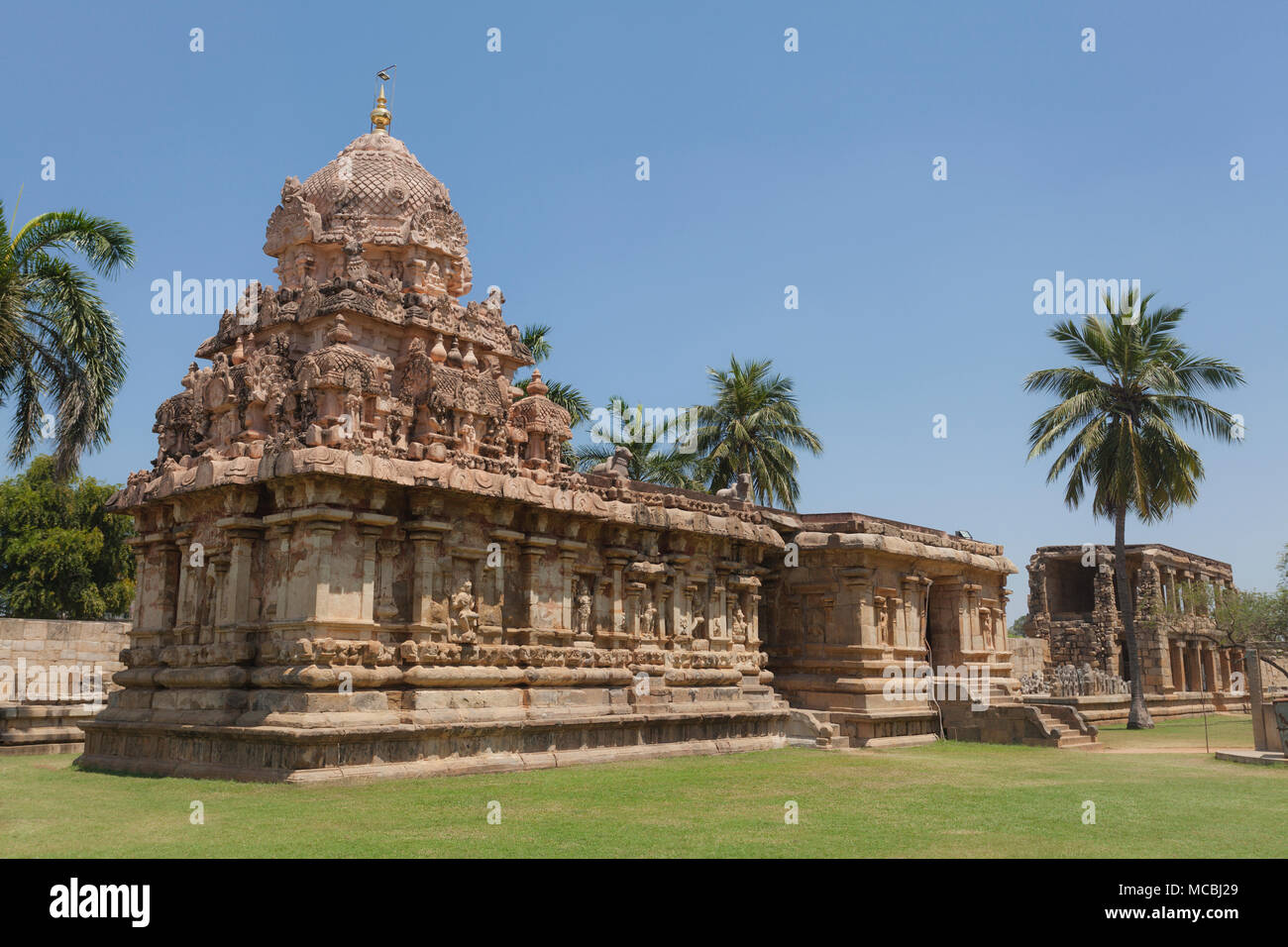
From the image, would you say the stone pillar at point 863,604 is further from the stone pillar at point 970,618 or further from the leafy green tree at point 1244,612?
the leafy green tree at point 1244,612

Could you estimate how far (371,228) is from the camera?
1672 cm

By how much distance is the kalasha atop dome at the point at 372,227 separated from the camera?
16.6 meters

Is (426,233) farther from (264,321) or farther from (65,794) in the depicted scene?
(65,794)

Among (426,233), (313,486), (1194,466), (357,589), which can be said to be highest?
(426,233)

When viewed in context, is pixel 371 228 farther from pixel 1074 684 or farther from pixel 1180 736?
pixel 1074 684

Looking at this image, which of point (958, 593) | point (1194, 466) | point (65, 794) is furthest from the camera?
point (1194, 466)

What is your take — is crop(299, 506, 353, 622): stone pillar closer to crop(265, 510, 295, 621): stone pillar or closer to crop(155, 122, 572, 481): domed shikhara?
crop(265, 510, 295, 621): stone pillar

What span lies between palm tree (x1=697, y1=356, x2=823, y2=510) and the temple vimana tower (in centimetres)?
1166

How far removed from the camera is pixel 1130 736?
82.4 feet

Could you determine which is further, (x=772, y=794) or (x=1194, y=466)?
(x=1194, y=466)

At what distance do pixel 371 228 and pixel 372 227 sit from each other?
0.04 metres

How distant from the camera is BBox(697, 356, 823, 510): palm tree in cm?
3177
